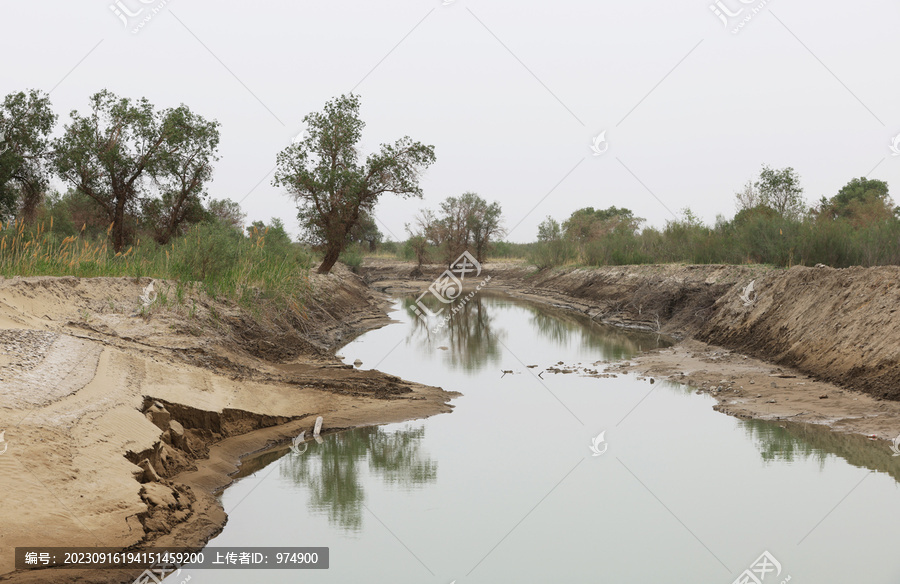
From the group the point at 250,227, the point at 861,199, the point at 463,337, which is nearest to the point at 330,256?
the point at 250,227

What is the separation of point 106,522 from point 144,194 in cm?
2320

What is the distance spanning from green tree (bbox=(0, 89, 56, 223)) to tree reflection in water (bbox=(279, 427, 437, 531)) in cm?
1915

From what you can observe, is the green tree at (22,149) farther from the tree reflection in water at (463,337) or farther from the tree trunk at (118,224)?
the tree reflection in water at (463,337)

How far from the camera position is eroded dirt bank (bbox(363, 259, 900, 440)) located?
29.9 ft

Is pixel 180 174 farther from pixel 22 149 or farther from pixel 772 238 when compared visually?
pixel 772 238

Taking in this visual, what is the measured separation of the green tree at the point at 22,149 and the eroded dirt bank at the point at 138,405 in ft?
45.2

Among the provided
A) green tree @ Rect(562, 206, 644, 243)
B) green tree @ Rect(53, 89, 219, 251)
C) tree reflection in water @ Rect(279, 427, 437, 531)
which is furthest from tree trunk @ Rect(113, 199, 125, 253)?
green tree @ Rect(562, 206, 644, 243)

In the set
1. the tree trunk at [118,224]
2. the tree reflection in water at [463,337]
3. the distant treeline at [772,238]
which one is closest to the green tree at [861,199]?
the distant treeline at [772,238]

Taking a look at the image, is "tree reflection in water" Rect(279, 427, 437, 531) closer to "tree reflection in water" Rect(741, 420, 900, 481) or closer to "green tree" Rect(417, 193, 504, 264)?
"tree reflection in water" Rect(741, 420, 900, 481)

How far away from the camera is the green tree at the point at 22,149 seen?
2136 centimetres

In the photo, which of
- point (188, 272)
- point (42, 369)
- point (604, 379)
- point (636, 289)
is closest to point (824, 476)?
point (604, 379)

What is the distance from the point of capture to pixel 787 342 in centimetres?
1255

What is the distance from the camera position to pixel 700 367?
41.4 feet

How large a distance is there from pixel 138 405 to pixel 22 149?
20.1 m
